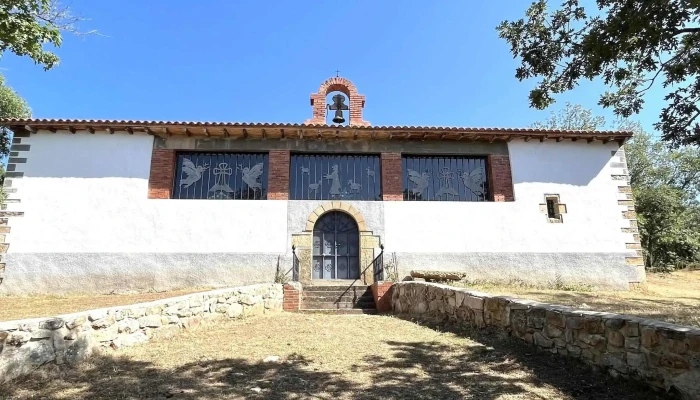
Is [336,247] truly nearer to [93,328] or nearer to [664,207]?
[93,328]

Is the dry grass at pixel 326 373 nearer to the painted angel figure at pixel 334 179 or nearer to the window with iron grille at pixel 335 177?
the window with iron grille at pixel 335 177

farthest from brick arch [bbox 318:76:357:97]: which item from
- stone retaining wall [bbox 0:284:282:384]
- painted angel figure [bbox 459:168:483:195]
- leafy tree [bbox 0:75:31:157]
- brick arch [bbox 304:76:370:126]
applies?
leafy tree [bbox 0:75:31:157]

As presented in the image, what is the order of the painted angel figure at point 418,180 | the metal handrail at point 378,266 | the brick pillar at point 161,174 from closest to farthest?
1. the metal handrail at point 378,266
2. the brick pillar at point 161,174
3. the painted angel figure at point 418,180

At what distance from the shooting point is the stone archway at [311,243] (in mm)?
11094

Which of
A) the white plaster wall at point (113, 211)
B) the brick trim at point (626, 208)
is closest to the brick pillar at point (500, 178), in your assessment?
the brick trim at point (626, 208)

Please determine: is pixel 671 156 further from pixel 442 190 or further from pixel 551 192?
pixel 442 190

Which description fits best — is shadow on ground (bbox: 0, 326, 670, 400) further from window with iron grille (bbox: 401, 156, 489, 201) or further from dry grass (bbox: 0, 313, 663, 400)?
window with iron grille (bbox: 401, 156, 489, 201)

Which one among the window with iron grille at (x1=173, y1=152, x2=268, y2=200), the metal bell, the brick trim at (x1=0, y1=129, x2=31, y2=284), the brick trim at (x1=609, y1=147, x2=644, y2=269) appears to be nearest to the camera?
the brick trim at (x1=0, y1=129, x2=31, y2=284)

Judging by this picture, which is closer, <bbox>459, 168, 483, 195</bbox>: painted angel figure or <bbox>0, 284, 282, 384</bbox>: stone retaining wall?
<bbox>0, 284, 282, 384</bbox>: stone retaining wall

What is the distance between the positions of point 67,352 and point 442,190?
10039mm

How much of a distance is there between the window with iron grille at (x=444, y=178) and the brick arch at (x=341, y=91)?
2.13 metres

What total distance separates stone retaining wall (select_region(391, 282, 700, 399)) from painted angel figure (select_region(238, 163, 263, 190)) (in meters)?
7.36

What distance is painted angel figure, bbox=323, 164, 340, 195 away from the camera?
11.9 m

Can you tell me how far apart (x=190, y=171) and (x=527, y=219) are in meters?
10.0
